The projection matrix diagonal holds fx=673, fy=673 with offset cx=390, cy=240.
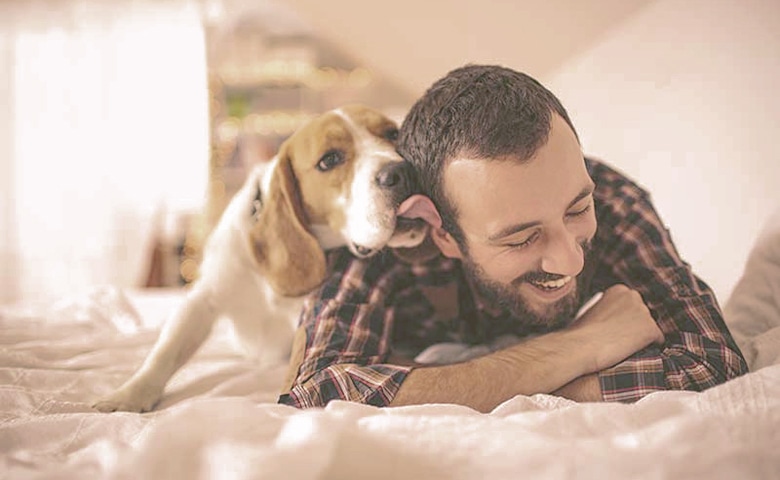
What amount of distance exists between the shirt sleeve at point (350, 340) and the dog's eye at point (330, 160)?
16cm

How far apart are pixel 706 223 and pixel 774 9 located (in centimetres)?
39

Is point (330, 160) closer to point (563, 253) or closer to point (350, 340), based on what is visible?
point (350, 340)

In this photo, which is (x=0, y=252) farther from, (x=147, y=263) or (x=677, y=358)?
(x=677, y=358)

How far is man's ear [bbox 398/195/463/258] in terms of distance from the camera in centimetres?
103

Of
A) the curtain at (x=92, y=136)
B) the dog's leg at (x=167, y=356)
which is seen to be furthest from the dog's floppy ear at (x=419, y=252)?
the curtain at (x=92, y=136)

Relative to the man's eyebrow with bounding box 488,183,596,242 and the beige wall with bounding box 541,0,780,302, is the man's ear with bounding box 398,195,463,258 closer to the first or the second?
the man's eyebrow with bounding box 488,183,596,242

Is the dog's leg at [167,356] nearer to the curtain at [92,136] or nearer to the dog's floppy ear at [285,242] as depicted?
the dog's floppy ear at [285,242]

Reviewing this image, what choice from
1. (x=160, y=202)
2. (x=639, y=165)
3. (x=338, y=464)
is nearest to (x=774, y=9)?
(x=639, y=165)

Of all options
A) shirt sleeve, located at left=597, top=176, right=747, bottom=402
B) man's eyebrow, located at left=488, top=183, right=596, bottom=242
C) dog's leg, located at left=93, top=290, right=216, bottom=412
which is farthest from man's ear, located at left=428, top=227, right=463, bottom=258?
dog's leg, located at left=93, top=290, right=216, bottom=412

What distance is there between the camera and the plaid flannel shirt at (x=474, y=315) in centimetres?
88

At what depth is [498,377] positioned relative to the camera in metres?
0.88

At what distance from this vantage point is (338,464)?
54 centimetres

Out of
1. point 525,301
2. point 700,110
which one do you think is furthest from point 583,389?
point 700,110

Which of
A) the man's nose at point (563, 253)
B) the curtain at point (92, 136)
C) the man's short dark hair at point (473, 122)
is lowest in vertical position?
the curtain at point (92, 136)
